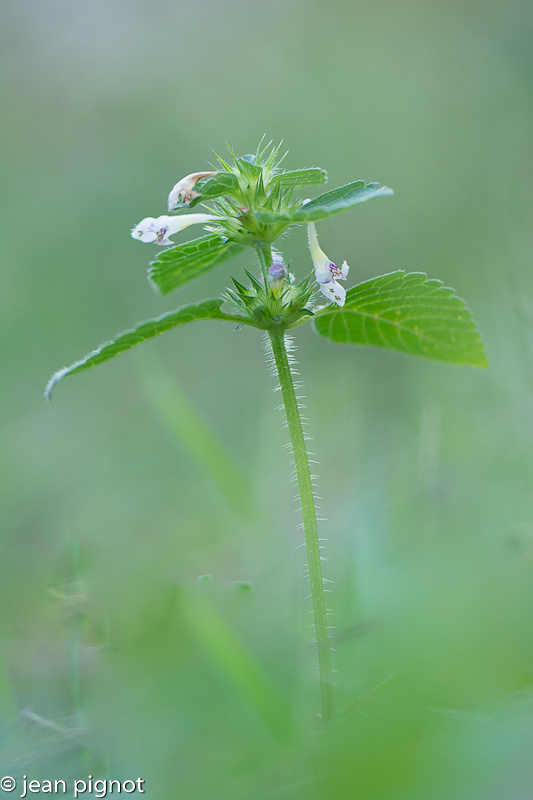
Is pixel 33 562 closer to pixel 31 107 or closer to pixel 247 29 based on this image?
pixel 31 107

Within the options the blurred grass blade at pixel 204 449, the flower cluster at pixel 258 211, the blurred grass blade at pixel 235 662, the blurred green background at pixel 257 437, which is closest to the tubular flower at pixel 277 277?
the flower cluster at pixel 258 211

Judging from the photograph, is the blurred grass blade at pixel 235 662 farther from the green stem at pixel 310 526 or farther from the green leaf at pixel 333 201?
the green leaf at pixel 333 201

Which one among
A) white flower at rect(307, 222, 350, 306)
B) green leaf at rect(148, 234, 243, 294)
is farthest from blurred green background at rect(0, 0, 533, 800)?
green leaf at rect(148, 234, 243, 294)

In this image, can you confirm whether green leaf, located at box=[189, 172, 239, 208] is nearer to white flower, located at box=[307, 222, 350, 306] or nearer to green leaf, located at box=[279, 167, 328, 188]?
green leaf, located at box=[279, 167, 328, 188]

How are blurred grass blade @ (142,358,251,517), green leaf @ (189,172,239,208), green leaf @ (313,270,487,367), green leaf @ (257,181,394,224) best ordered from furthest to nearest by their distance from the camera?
1. blurred grass blade @ (142,358,251,517)
2. green leaf @ (313,270,487,367)
3. green leaf @ (189,172,239,208)
4. green leaf @ (257,181,394,224)

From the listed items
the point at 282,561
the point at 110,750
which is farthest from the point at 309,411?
the point at 110,750

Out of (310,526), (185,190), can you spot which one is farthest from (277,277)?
(310,526)
